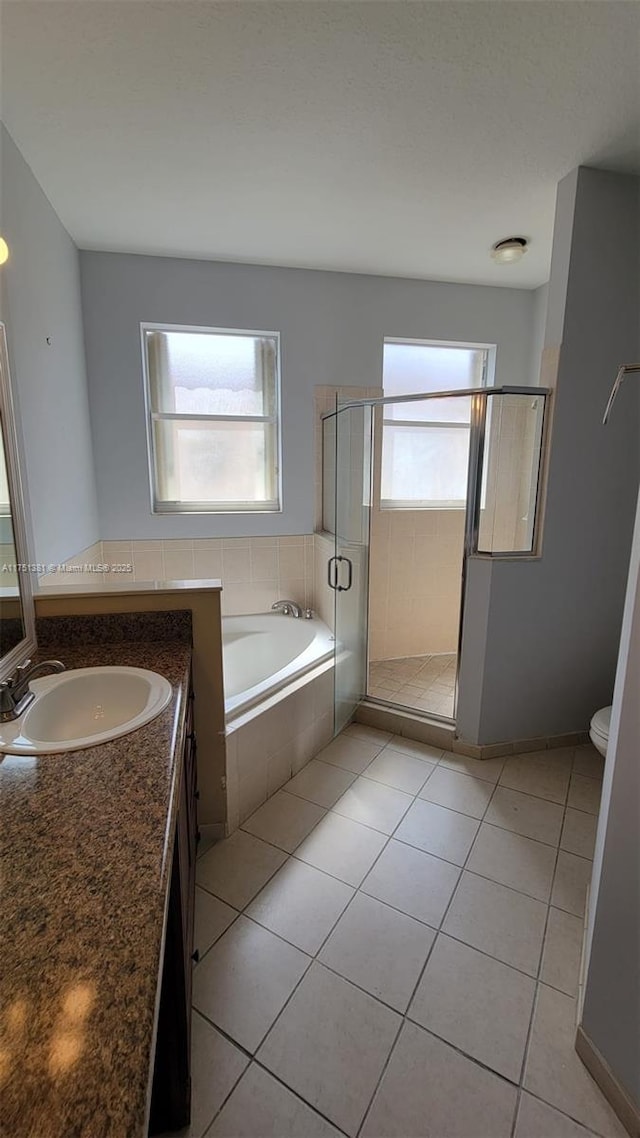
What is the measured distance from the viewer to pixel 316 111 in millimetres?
1618

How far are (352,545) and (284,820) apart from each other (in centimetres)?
152

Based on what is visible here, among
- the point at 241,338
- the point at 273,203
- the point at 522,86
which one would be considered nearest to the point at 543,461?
the point at 522,86

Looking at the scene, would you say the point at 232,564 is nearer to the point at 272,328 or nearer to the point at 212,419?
the point at 212,419

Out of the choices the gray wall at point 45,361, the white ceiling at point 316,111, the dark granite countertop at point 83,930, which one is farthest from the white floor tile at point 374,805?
the white ceiling at point 316,111

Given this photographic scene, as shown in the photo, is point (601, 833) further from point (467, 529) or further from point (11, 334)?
point (11, 334)

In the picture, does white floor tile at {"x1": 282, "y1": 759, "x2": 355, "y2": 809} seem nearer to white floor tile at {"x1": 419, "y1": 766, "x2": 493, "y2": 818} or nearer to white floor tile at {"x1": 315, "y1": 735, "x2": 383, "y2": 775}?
white floor tile at {"x1": 315, "y1": 735, "x2": 383, "y2": 775}

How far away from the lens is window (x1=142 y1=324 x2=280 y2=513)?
2906 mm

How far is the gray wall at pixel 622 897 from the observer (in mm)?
1003

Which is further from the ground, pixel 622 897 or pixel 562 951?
pixel 622 897

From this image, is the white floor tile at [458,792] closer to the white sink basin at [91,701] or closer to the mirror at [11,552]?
the white sink basin at [91,701]

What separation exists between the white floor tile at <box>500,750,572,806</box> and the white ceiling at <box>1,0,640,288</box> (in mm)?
2652

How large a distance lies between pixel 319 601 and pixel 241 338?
1787 millimetres

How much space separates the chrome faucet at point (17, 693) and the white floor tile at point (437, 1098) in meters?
1.23

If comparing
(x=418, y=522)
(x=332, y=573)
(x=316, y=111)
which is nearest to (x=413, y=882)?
(x=332, y=573)
